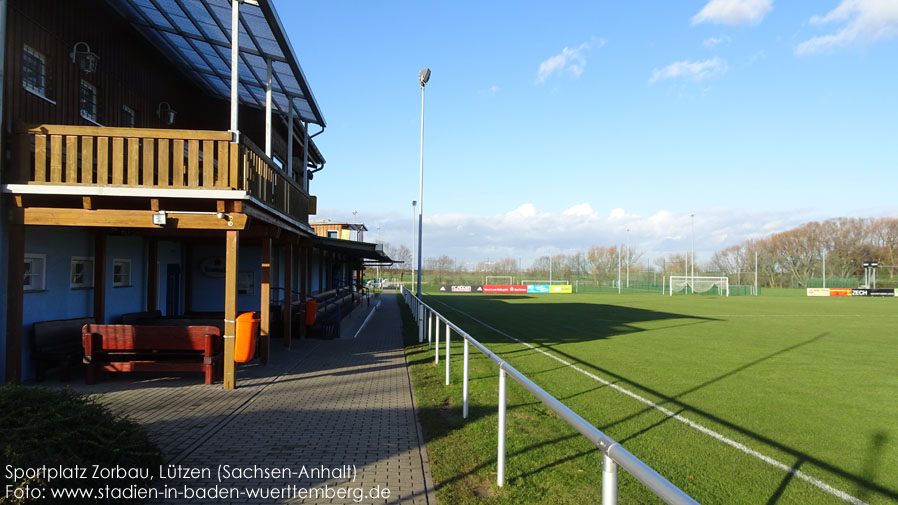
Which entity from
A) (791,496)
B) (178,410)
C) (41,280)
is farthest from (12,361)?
(791,496)

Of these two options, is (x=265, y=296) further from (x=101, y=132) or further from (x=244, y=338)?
(x=101, y=132)

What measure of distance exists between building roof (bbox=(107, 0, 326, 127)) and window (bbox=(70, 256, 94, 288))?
461cm

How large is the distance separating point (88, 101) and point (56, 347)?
451cm

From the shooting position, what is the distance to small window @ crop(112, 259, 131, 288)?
11373mm

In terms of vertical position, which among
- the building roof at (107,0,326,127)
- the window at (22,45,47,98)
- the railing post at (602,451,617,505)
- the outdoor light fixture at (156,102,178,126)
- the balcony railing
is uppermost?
the building roof at (107,0,326,127)

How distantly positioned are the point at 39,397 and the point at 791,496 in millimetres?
5855

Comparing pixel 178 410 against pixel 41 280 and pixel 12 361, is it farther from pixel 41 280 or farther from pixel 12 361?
pixel 41 280

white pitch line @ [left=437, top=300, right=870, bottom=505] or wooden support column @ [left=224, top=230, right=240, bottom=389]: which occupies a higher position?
wooden support column @ [left=224, top=230, right=240, bottom=389]

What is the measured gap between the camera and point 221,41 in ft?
36.7

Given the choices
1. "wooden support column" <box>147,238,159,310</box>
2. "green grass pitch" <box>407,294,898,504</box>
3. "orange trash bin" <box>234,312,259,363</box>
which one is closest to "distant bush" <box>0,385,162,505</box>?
"green grass pitch" <box>407,294,898,504</box>

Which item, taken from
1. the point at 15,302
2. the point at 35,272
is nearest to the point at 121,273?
the point at 35,272

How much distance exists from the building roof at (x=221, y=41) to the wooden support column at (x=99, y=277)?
161 inches

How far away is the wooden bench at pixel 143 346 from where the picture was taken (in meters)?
8.38

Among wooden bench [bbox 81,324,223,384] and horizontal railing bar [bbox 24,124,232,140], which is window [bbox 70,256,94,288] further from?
horizontal railing bar [bbox 24,124,232,140]
